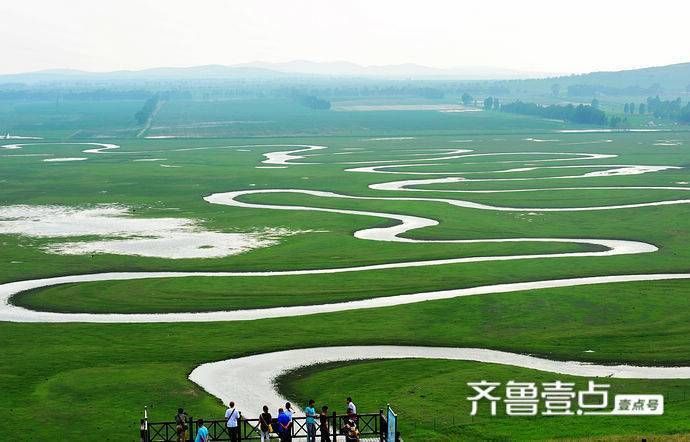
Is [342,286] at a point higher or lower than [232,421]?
lower

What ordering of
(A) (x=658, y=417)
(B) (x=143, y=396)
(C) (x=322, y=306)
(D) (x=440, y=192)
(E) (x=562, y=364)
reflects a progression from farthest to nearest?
1. (D) (x=440, y=192)
2. (C) (x=322, y=306)
3. (E) (x=562, y=364)
4. (B) (x=143, y=396)
5. (A) (x=658, y=417)

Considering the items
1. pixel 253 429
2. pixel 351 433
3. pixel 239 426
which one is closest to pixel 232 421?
pixel 239 426

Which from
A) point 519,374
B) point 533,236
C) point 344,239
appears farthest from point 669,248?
point 519,374

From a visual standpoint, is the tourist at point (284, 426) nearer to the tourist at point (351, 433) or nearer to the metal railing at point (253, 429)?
the metal railing at point (253, 429)

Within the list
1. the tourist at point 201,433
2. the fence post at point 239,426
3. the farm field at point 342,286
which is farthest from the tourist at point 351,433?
the tourist at point 201,433

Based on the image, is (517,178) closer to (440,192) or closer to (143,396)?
(440,192)

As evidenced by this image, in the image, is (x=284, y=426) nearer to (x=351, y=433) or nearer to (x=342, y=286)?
(x=351, y=433)
